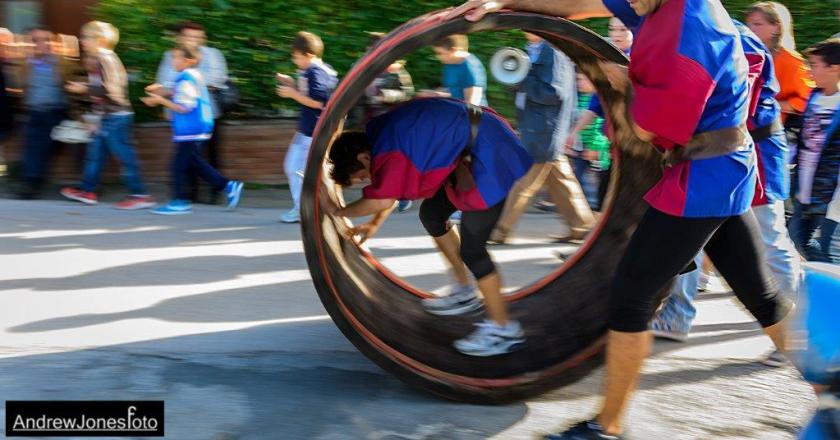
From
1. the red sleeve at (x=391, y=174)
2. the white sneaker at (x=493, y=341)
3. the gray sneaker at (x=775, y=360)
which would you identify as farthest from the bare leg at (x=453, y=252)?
the gray sneaker at (x=775, y=360)

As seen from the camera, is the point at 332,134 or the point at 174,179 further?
the point at 174,179

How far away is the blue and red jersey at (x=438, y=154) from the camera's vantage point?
4.06 m

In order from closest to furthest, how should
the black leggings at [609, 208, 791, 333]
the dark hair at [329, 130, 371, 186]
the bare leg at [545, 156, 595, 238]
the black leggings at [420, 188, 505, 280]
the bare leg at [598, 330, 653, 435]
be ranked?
the black leggings at [609, 208, 791, 333] < the bare leg at [598, 330, 653, 435] < the dark hair at [329, 130, 371, 186] < the black leggings at [420, 188, 505, 280] < the bare leg at [545, 156, 595, 238]

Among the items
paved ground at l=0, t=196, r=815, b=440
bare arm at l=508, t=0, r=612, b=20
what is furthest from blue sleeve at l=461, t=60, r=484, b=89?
bare arm at l=508, t=0, r=612, b=20

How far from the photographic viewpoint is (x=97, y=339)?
4.71 m

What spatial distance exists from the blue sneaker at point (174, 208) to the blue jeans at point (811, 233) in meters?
4.96

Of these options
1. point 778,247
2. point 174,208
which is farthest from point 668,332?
point 174,208

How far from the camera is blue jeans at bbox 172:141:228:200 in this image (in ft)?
25.7

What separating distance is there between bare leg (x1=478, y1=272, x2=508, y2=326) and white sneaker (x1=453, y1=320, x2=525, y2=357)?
0.04 metres

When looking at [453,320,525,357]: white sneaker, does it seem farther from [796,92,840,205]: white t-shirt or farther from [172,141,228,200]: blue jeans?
[172,141,228,200]: blue jeans

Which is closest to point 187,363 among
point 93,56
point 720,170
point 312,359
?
point 312,359

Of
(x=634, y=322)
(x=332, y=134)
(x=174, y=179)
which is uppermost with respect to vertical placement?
(x=332, y=134)

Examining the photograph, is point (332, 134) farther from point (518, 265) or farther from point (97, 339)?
point (518, 265)

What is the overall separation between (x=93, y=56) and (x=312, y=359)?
4.64m
